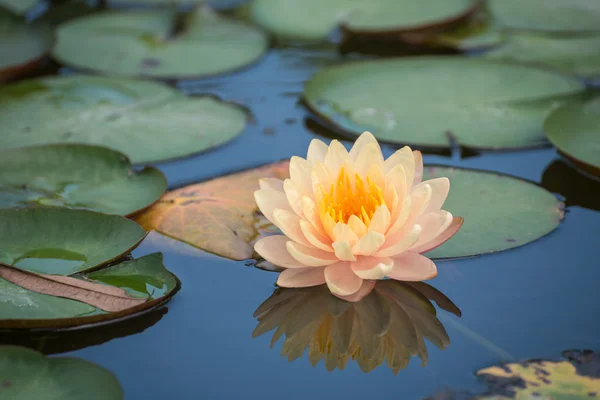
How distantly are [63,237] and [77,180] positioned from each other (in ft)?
1.23

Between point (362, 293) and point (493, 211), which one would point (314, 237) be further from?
point (493, 211)

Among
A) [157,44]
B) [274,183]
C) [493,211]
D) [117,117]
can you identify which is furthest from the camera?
[157,44]

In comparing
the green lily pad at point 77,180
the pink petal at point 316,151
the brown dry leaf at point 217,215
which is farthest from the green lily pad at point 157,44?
the pink petal at point 316,151

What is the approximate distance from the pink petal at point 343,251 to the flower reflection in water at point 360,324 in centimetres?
15

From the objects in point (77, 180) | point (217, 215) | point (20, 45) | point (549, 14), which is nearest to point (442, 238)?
point (217, 215)

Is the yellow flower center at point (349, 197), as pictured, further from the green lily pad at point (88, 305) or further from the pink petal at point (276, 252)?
the green lily pad at point (88, 305)

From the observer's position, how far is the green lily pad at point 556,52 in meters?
3.05

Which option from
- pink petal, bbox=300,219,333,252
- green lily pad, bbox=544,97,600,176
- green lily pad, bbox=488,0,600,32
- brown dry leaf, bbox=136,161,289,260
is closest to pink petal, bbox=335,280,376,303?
pink petal, bbox=300,219,333,252

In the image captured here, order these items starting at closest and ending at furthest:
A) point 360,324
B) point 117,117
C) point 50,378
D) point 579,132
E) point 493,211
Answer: point 50,378 < point 360,324 < point 493,211 < point 579,132 < point 117,117

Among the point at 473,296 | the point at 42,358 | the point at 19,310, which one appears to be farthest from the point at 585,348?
the point at 19,310

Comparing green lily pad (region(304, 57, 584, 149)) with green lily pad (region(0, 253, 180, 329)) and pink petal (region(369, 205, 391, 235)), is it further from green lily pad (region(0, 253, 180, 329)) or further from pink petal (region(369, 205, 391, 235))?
green lily pad (region(0, 253, 180, 329))

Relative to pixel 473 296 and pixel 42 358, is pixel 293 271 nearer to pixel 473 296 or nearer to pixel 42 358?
pixel 473 296

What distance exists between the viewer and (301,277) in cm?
177

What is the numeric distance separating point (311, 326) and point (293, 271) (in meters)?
0.16
